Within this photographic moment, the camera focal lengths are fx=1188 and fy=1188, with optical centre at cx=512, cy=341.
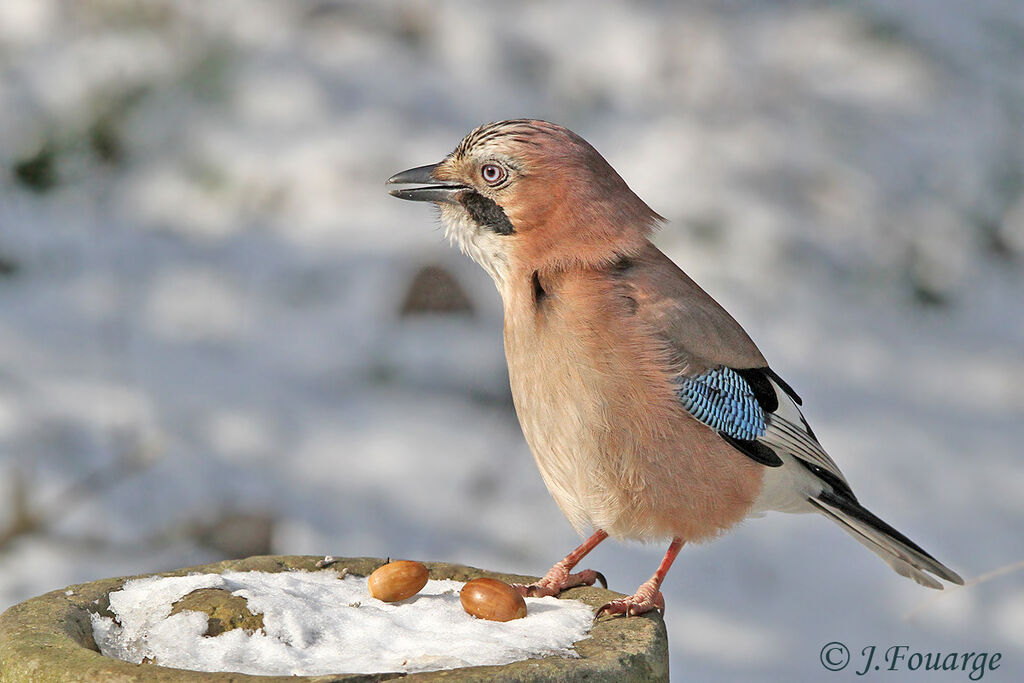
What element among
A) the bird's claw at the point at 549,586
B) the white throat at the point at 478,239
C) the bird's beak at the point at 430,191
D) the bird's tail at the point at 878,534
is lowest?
the bird's claw at the point at 549,586

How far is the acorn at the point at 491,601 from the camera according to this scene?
2357mm

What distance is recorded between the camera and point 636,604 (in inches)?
95.6

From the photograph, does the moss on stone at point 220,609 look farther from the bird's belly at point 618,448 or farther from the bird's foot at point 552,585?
the bird's belly at point 618,448

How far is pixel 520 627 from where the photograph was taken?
230 cm

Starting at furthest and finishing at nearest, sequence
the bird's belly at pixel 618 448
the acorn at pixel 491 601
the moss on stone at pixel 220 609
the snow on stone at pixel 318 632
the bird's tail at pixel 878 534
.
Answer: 1. the bird's tail at pixel 878 534
2. the bird's belly at pixel 618 448
3. the acorn at pixel 491 601
4. the moss on stone at pixel 220 609
5. the snow on stone at pixel 318 632

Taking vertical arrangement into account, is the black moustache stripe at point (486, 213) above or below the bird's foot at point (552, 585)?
above

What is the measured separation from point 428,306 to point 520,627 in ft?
Answer: 8.87

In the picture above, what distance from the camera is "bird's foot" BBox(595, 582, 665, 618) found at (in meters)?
2.41

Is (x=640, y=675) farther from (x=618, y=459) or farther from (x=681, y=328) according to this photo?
(x=681, y=328)

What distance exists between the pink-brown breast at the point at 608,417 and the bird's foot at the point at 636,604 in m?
0.18

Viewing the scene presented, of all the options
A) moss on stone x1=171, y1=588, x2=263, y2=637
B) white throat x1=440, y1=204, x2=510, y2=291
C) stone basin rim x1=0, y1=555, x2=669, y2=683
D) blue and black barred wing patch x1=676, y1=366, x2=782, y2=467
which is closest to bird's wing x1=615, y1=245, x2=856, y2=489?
blue and black barred wing patch x1=676, y1=366, x2=782, y2=467

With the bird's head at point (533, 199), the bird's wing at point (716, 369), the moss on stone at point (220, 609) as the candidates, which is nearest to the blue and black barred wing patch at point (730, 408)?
the bird's wing at point (716, 369)

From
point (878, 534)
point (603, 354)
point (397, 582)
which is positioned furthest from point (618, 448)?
point (878, 534)

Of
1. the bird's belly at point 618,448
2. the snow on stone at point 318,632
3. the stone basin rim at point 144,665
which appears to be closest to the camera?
the stone basin rim at point 144,665
